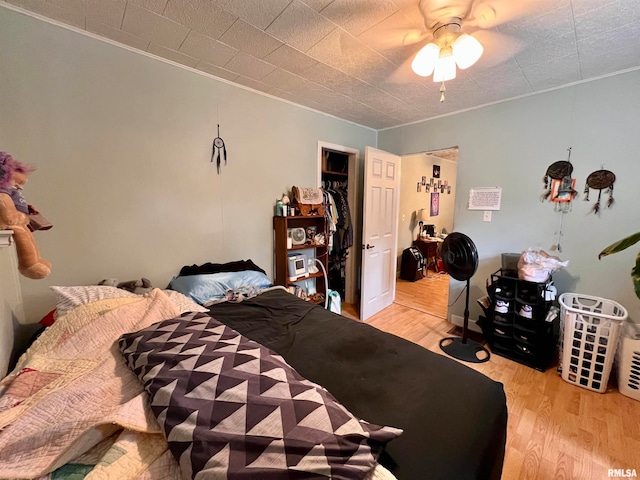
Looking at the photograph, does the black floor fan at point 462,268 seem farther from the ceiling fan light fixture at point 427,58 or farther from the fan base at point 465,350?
the ceiling fan light fixture at point 427,58

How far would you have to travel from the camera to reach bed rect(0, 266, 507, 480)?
64cm

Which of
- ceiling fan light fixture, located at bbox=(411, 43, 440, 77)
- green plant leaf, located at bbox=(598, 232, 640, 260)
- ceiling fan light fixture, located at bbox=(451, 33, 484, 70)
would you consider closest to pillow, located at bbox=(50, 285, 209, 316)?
ceiling fan light fixture, located at bbox=(411, 43, 440, 77)

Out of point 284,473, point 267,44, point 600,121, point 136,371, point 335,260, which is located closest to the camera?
point 284,473

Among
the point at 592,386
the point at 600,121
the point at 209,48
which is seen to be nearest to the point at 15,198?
the point at 209,48

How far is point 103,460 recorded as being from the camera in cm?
63

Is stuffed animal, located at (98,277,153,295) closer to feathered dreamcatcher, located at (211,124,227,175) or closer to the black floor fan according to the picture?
feathered dreamcatcher, located at (211,124,227,175)

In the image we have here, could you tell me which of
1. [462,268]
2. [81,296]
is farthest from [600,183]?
[81,296]

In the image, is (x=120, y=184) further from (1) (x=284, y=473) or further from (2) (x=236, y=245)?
(1) (x=284, y=473)

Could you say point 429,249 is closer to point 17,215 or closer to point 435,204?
point 435,204

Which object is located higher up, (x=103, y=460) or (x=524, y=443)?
(x=103, y=460)

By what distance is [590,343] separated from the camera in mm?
1943

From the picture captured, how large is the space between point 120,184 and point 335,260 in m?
2.49

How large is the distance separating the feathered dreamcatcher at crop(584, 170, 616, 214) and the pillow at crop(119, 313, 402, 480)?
2.68m

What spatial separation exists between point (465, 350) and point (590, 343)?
0.88 metres
